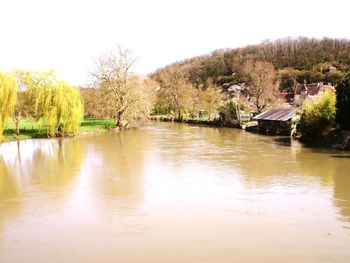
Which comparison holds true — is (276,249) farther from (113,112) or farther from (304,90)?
(304,90)

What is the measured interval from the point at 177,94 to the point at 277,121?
35781 millimetres

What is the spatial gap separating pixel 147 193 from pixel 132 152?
12321 mm

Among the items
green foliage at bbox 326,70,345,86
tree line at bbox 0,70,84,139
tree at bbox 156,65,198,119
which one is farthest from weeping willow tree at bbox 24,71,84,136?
green foliage at bbox 326,70,345,86

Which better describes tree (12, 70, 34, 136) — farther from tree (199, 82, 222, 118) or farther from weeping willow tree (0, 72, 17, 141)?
tree (199, 82, 222, 118)

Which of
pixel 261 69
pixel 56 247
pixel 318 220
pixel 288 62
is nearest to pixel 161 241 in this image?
pixel 56 247

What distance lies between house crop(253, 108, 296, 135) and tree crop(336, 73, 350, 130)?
1111cm

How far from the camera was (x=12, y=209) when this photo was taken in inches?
525

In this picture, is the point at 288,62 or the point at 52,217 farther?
the point at 288,62

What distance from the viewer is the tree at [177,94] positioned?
74.7m

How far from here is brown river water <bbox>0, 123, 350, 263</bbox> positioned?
9.65 metres

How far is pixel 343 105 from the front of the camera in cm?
2745

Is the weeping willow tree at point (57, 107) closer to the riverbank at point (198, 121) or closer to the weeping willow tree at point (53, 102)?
the weeping willow tree at point (53, 102)

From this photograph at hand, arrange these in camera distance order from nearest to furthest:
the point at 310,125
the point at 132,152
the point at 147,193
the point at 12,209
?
the point at 12,209 < the point at 147,193 < the point at 132,152 < the point at 310,125

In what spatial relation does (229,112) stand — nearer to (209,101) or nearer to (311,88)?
(209,101)
